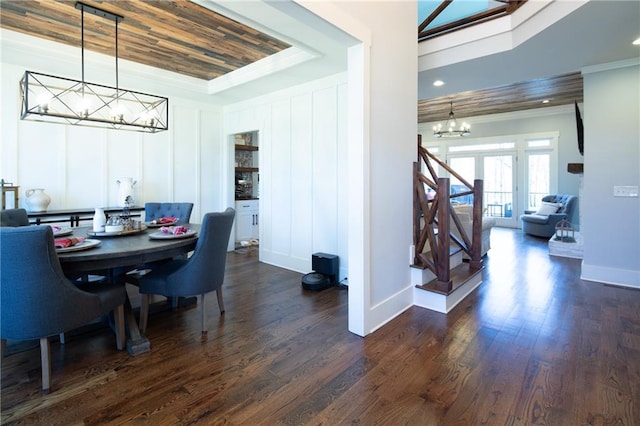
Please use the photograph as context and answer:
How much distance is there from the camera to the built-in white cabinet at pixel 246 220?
6.59 m

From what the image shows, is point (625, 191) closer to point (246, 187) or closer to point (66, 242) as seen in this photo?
point (66, 242)

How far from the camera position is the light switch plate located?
12.4 feet

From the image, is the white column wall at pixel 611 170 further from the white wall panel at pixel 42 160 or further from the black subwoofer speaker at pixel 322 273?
the white wall panel at pixel 42 160

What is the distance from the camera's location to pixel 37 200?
3889 mm

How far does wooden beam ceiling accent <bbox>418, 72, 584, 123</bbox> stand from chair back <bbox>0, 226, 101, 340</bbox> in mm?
6689

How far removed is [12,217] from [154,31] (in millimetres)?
2300

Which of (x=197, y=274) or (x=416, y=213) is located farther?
(x=416, y=213)

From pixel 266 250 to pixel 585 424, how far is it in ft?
13.7

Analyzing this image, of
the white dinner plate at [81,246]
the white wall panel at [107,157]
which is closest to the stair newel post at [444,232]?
the white dinner plate at [81,246]

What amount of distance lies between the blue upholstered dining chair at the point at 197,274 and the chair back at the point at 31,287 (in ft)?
2.24

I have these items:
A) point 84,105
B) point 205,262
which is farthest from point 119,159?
point 205,262

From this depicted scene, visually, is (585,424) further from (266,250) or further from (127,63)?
(127,63)

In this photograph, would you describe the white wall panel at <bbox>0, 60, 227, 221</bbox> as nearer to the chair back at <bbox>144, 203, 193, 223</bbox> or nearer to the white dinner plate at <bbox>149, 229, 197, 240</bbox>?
the chair back at <bbox>144, 203, 193, 223</bbox>

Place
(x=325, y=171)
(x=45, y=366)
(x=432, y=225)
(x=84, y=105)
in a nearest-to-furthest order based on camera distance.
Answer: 1. (x=45, y=366)
2. (x=84, y=105)
3. (x=432, y=225)
4. (x=325, y=171)
